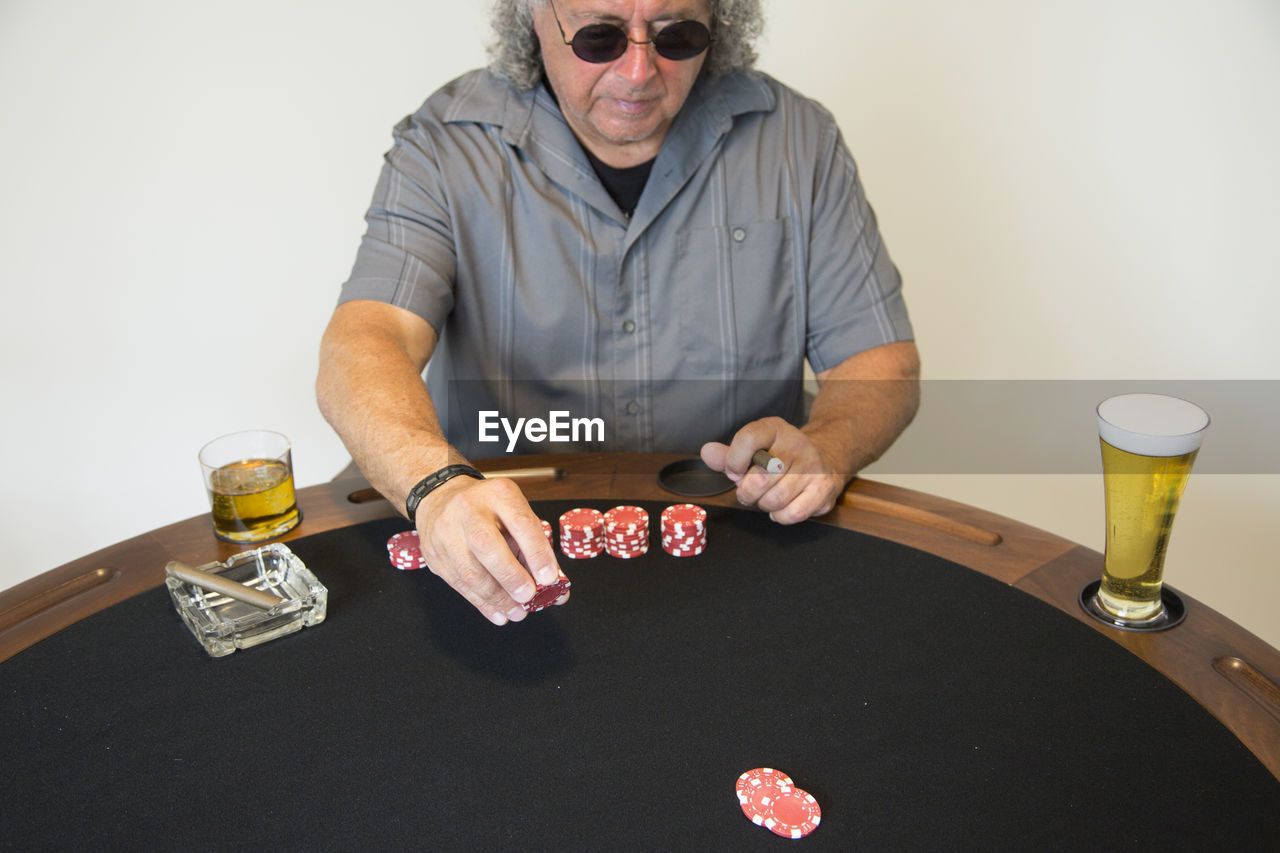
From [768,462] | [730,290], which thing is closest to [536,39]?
[730,290]

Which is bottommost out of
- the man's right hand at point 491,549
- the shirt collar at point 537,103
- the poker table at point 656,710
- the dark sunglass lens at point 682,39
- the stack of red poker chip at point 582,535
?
the poker table at point 656,710

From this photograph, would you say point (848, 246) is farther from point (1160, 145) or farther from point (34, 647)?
point (34, 647)

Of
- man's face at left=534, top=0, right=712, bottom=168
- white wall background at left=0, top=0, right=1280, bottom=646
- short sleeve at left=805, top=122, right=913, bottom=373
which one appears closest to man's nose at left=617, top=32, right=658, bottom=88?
man's face at left=534, top=0, right=712, bottom=168

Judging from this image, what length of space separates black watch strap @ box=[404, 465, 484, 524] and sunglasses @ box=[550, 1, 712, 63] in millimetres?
873

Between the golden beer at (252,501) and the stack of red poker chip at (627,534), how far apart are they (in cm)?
52

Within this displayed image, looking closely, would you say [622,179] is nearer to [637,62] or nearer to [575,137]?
[575,137]

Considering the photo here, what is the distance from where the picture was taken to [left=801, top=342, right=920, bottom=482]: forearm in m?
1.92

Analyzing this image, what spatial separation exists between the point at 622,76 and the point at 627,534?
937 mm

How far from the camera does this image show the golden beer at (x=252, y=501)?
162 cm

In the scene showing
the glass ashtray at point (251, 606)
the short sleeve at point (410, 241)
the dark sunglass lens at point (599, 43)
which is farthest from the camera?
the short sleeve at point (410, 241)

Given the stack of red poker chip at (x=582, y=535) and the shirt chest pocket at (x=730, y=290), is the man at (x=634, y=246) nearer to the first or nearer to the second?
the shirt chest pocket at (x=730, y=290)

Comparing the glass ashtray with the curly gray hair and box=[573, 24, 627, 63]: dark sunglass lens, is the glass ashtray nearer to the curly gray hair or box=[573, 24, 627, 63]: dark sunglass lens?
box=[573, 24, 627, 63]: dark sunglass lens

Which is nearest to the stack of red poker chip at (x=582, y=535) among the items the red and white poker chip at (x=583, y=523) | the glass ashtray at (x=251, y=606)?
the red and white poker chip at (x=583, y=523)

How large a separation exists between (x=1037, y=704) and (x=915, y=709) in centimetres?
15
